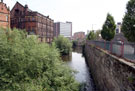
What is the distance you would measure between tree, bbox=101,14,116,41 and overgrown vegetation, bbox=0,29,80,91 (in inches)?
557

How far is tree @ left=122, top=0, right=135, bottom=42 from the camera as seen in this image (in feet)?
33.7

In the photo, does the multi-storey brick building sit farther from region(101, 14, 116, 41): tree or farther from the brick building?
region(101, 14, 116, 41): tree

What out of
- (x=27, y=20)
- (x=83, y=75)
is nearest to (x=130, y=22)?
(x=83, y=75)

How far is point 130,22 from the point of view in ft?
34.0

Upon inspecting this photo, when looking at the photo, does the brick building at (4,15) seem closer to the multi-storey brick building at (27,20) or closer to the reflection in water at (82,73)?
the multi-storey brick building at (27,20)

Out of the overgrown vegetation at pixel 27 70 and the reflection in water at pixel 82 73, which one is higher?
the overgrown vegetation at pixel 27 70

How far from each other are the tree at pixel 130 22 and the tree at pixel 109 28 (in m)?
9.51

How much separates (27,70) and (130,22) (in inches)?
403

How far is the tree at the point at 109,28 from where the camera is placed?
66.6 feet

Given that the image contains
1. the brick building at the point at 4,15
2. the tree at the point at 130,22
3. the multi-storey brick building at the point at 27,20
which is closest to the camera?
the tree at the point at 130,22

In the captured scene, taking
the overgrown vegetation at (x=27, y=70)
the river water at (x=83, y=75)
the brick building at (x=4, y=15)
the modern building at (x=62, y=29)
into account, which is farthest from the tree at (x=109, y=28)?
the modern building at (x=62, y=29)

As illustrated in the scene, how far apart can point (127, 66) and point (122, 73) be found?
0.69 metres

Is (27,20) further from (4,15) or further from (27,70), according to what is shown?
(27,70)

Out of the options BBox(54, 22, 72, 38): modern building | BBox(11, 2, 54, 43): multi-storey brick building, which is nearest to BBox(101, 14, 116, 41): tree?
BBox(11, 2, 54, 43): multi-storey brick building
